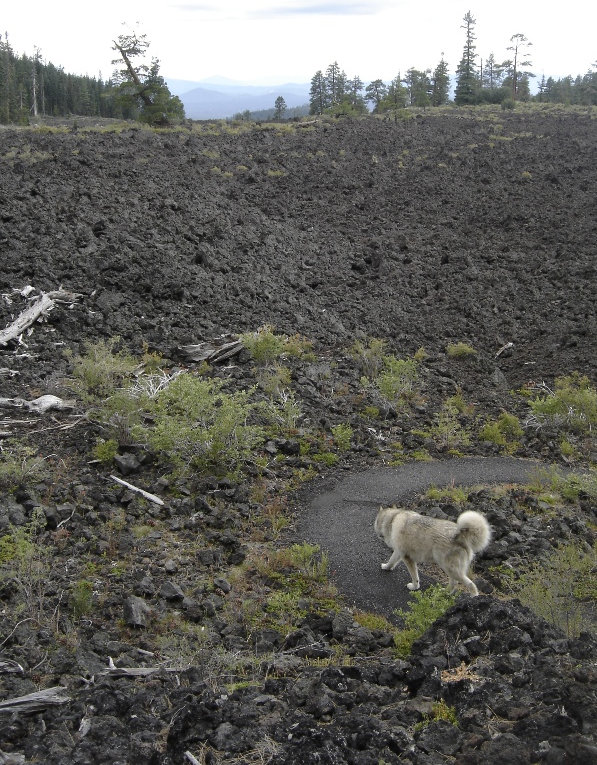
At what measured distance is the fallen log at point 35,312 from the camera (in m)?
13.1

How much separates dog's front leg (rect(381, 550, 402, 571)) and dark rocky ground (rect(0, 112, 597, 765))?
0.87 meters

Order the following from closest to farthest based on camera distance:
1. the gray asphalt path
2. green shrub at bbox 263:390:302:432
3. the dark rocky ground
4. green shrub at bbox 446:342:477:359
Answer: the dark rocky ground, the gray asphalt path, green shrub at bbox 263:390:302:432, green shrub at bbox 446:342:477:359

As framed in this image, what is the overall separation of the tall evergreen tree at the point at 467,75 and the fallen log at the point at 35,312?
142 feet

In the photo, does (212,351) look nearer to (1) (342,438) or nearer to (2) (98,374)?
(2) (98,374)

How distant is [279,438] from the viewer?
36.0 feet

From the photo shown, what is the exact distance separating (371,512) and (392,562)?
165 centimetres

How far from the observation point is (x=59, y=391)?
11445 millimetres

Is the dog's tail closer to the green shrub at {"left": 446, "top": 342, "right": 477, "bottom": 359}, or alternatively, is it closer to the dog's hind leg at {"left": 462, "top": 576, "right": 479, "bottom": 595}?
the dog's hind leg at {"left": 462, "top": 576, "right": 479, "bottom": 595}

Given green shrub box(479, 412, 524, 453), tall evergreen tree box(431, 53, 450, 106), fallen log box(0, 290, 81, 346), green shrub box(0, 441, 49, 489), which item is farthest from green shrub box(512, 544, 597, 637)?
tall evergreen tree box(431, 53, 450, 106)

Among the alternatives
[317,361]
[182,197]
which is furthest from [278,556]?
[182,197]

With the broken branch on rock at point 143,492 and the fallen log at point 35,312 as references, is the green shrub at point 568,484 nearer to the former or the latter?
the broken branch on rock at point 143,492

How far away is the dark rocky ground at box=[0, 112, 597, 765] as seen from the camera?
416cm

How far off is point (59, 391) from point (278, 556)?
5543mm

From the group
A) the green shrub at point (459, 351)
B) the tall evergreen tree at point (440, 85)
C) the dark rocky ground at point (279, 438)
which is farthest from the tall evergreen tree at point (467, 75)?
the green shrub at point (459, 351)
